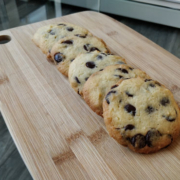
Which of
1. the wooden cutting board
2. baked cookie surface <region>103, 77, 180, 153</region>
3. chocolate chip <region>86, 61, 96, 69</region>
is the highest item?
chocolate chip <region>86, 61, 96, 69</region>

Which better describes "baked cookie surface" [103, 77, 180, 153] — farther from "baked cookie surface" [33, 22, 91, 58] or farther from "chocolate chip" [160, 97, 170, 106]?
"baked cookie surface" [33, 22, 91, 58]

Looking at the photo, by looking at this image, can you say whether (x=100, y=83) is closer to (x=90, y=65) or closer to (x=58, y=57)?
(x=90, y=65)

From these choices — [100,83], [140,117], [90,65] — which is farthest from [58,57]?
[140,117]

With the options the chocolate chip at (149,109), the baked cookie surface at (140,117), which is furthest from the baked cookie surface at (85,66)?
the chocolate chip at (149,109)

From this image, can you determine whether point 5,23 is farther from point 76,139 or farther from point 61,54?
point 76,139


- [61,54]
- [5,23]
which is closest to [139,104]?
[61,54]

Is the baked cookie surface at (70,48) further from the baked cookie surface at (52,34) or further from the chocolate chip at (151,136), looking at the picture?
the chocolate chip at (151,136)

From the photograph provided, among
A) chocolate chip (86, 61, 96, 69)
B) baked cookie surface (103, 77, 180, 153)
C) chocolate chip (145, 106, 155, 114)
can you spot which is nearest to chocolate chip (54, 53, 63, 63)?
chocolate chip (86, 61, 96, 69)
